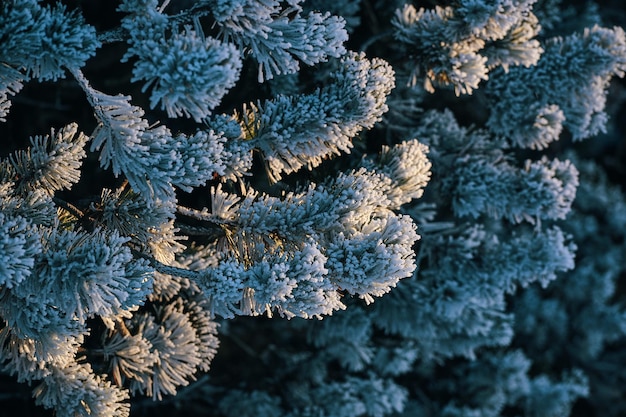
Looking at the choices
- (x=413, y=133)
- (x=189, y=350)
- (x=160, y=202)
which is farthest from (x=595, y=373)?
(x=160, y=202)

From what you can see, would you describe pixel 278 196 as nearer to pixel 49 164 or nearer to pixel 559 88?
pixel 49 164

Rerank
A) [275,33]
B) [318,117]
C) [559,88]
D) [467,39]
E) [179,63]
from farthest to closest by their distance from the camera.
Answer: [559,88] → [467,39] → [318,117] → [275,33] → [179,63]

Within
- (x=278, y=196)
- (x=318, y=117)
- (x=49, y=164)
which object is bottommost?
(x=49, y=164)

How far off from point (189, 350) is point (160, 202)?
1.30 feet

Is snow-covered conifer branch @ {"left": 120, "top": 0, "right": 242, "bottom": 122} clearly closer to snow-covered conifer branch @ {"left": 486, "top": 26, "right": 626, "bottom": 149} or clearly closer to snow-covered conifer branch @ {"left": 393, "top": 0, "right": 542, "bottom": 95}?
snow-covered conifer branch @ {"left": 393, "top": 0, "right": 542, "bottom": 95}

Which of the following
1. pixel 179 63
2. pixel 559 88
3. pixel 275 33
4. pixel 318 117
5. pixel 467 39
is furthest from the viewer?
pixel 559 88

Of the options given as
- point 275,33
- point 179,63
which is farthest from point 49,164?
point 275,33

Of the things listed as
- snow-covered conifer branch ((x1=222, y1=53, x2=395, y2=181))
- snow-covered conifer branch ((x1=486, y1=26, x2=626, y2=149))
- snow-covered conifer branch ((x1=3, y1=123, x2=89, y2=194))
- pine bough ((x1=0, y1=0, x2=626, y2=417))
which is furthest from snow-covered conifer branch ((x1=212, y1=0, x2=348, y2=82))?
snow-covered conifer branch ((x1=486, y1=26, x2=626, y2=149))

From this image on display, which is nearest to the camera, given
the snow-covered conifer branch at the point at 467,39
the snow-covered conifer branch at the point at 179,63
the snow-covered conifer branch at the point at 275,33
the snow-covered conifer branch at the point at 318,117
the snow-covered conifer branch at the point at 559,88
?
the snow-covered conifer branch at the point at 179,63

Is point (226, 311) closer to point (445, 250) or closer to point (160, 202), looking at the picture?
point (160, 202)

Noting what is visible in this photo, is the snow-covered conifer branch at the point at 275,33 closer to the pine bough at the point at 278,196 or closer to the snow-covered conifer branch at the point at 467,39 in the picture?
the pine bough at the point at 278,196

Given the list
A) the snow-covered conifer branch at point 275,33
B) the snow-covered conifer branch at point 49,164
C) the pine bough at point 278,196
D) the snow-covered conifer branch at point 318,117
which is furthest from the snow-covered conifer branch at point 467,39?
the snow-covered conifer branch at point 49,164

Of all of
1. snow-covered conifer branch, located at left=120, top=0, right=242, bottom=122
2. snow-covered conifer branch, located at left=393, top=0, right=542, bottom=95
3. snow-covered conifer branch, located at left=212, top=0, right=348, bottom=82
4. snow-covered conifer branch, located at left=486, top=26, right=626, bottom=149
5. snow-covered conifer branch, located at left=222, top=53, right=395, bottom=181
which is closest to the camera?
snow-covered conifer branch, located at left=120, top=0, right=242, bottom=122

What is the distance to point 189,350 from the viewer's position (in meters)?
1.37
